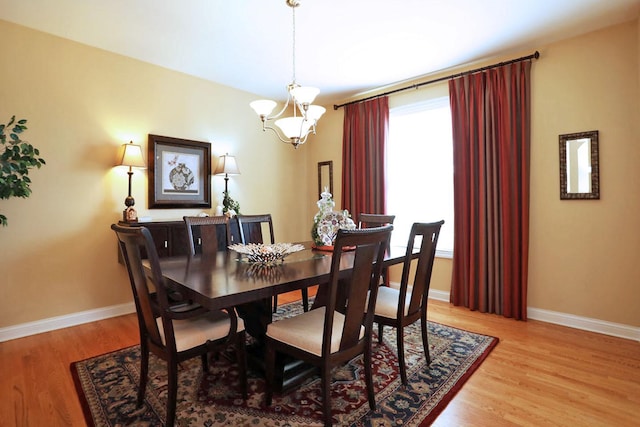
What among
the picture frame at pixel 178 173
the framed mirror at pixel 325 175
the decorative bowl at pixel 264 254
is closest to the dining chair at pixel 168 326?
the decorative bowl at pixel 264 254

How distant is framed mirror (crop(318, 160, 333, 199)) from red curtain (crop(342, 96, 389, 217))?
0.33m

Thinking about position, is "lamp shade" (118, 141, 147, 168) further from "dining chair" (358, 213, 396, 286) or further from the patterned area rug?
"dining chair" (358, 213, 396, 286)

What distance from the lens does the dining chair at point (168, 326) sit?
158cm

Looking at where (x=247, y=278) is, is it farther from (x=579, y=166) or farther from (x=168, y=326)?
(x=579, y=166)

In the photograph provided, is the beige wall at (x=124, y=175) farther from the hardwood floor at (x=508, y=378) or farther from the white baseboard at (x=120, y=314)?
the hardwood floor at (x=508, y=378)

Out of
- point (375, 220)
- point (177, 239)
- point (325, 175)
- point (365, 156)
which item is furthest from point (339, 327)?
point (325, 175)

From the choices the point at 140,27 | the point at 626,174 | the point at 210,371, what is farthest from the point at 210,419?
the point at 626,174

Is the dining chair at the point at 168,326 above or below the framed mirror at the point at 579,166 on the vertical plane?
below

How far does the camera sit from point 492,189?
340cm

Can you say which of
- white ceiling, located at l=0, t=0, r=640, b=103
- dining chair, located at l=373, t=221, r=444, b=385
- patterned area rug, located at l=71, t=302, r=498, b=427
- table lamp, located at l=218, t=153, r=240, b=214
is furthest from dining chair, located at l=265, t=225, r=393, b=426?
table lamp, located at l=218, t=153, r=240, b=214

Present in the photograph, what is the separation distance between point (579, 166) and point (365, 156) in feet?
7.46

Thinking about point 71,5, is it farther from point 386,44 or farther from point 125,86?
point 386,44

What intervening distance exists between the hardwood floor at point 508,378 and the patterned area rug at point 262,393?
0.32 ft

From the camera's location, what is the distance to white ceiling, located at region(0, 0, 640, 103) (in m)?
2.56
